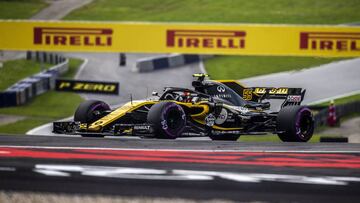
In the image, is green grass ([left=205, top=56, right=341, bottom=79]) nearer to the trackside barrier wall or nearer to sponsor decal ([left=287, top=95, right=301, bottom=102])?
the trackside barrier wall

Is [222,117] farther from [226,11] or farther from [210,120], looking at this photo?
[226,11]

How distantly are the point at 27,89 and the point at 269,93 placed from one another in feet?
59.2

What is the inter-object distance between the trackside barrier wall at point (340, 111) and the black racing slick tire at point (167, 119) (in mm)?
13053

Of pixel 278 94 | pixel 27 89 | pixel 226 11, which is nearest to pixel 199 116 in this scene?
pixel 278 94

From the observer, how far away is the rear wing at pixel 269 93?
19712 millimetres

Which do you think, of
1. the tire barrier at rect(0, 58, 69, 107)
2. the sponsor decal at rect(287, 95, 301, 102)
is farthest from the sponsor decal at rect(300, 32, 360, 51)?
the sponsor decal at rect(287, 95, 301, 102)

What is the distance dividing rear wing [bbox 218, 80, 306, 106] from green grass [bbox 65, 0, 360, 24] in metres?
31.0

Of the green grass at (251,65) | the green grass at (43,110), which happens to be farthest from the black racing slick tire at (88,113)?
the green grass at (251,65)

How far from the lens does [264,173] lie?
1118 centimetres

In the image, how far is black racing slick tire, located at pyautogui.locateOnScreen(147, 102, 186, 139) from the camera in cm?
1714

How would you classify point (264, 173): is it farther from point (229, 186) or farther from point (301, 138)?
point (301, 138)

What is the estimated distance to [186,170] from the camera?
11.3 meters

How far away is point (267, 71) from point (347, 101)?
8682 millimetres

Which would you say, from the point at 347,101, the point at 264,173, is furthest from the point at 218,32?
the point at 264,173
